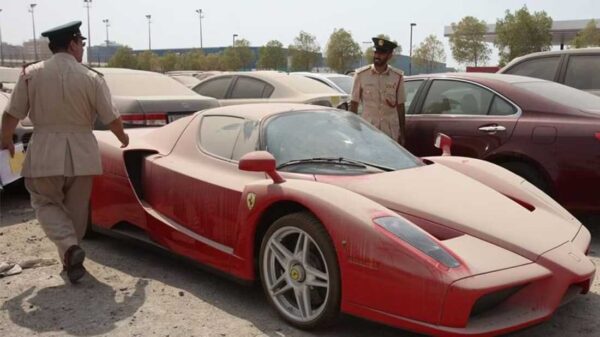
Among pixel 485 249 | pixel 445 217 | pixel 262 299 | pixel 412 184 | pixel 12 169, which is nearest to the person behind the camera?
pixel 485 249

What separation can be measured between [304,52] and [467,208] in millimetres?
74586

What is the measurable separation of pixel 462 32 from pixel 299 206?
6359cm

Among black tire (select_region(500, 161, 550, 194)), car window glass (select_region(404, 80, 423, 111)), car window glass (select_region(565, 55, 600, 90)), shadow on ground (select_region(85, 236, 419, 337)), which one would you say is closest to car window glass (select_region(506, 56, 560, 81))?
car window glass (select_region(565, 55, 600, 90))

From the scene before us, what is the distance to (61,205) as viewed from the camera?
4.12 m

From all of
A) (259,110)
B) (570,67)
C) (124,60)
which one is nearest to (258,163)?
Result: (259,110)

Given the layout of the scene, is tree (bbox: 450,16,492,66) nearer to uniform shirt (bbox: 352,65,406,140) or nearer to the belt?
uniform shirt (bbox: 352,65,406,140)

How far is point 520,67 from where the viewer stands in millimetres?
7484

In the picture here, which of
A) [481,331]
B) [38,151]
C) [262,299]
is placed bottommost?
[262,299]

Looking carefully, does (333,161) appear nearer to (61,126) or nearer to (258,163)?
(258,163)

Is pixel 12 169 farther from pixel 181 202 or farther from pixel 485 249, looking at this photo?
pixel 485 249

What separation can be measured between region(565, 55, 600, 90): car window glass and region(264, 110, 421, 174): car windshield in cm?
381

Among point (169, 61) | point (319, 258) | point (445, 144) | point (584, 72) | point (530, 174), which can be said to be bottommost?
point (319, 258)

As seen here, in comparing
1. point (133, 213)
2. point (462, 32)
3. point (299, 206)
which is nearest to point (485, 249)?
point (299, 206)

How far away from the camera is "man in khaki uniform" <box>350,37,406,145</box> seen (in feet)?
19.9
